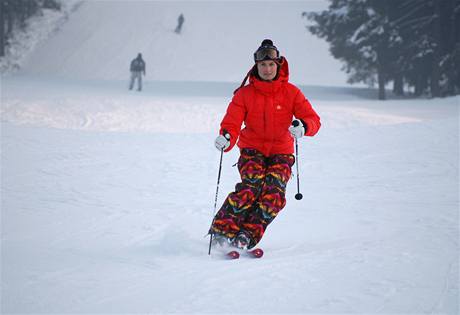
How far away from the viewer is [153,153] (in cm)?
1066

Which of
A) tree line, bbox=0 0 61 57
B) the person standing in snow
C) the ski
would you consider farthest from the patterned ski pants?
tree line, bbox=0 0 61 57

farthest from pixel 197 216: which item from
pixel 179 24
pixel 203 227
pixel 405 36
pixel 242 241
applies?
pixel 179 24

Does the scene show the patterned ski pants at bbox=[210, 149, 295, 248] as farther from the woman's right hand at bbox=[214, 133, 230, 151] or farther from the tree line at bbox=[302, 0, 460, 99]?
the tree line at bbox=[302, 0, 460, 99]

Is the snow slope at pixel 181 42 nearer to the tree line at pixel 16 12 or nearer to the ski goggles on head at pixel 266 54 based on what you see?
the tree line at pixel 16 12

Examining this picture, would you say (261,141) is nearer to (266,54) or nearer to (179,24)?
(266,54)

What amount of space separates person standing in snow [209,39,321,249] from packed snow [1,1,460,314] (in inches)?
13.0

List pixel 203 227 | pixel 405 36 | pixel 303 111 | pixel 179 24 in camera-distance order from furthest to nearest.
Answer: pixel 179 24 < pixel 405 36 < pixel 203 227 < pixel 303 111

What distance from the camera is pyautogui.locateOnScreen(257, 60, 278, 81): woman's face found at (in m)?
4.72

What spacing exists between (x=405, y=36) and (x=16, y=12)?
Result: 32.3 metres

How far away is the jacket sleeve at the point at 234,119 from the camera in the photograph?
4.77 m

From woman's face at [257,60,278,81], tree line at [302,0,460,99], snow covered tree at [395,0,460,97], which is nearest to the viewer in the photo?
woman's face at [257,60,278,81]

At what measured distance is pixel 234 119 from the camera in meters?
4.78

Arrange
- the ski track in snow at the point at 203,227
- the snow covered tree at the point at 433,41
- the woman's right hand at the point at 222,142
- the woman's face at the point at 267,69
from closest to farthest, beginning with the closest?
1. the ski track in snow at the point at 203,227
2. the woman's right hand at the point at 222,142
3. the woman's face at the point at 267,69
4. the snow covered tree at the point at 433,41

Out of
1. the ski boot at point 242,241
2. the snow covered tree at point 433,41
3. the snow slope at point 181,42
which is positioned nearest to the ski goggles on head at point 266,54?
the ski boot at point 242,241
